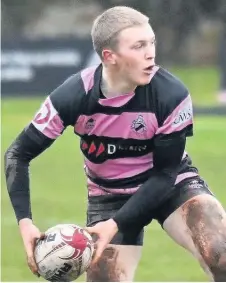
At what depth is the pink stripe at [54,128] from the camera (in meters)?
6.14

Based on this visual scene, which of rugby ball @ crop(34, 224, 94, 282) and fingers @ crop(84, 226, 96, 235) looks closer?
rugby ball @ crop(34, 224, 94, 282)

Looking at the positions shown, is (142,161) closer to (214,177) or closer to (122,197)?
(122,197)

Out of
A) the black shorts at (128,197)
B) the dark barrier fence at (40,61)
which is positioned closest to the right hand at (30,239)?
the black shorts at (128,197)

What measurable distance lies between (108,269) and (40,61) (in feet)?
73.6

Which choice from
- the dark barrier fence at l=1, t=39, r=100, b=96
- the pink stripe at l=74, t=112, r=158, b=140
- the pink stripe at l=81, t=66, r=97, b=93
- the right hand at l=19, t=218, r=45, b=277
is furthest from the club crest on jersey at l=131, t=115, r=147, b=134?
Result: the dark barrier fence at l=1, t=39, r=100, b=96

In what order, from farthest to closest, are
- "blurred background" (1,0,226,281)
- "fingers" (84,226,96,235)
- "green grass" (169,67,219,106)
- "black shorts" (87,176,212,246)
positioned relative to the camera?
"green grass" (169,67,219,106), "blurred background" (1,0,226,281), "black shorts" (87,176,212,246), "fingers" (84,226,96,235)

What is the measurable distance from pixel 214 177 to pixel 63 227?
338 inches

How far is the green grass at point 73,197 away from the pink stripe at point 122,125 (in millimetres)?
2529

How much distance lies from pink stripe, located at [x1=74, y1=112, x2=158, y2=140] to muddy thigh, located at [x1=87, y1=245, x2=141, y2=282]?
0.77m

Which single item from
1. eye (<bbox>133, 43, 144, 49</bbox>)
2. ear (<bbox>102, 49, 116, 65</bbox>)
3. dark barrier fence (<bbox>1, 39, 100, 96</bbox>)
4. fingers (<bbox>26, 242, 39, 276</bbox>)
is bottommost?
dark barrier fence (<bbox>1, 39, 100, 96</bbox>)

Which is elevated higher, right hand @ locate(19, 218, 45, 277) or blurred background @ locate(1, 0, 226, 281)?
right hand @ locate(19, 218, 45, 277)

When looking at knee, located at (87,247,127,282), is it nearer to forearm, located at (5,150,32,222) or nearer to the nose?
forearm, located at (5,150,32,222)

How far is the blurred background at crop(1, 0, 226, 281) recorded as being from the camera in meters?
9.98

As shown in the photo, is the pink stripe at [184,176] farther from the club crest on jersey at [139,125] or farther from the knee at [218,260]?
the knee at [218,260]
